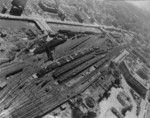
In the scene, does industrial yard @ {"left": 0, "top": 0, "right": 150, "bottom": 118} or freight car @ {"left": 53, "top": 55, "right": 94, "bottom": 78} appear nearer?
industrial yard @ {"left": 0, "top": 0, "right": 150, "bottom": 118}

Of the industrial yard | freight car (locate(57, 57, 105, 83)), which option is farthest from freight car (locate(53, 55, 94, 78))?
freight car (locate(57, 57, 105, 83))

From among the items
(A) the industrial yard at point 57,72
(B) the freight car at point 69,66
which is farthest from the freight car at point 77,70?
(B) the freight car at point 69,66

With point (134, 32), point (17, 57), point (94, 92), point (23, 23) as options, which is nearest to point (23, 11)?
point (23, 23)

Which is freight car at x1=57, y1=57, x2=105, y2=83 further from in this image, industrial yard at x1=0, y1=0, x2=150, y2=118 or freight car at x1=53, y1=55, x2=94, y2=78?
freight car at x1=53, y1=55, x2=94, y2=78

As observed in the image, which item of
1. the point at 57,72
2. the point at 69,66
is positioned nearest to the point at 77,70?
the point at 69,66

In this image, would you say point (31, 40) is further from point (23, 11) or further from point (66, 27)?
point (66, 27)

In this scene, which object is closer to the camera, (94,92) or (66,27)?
(94,92)

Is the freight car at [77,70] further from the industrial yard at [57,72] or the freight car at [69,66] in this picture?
the freight car at [69,66]

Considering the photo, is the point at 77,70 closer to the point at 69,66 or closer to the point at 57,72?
the point at 69,66
